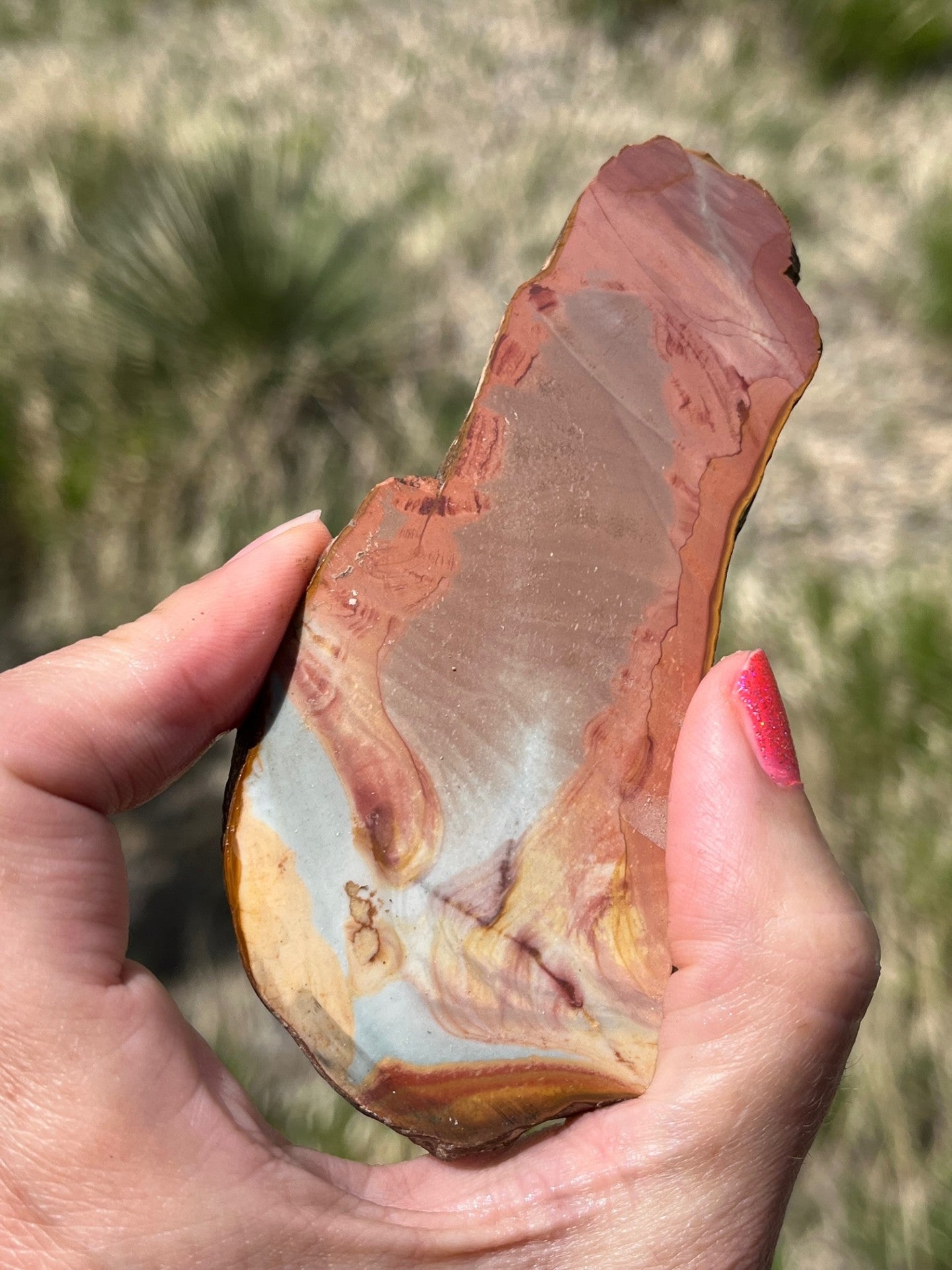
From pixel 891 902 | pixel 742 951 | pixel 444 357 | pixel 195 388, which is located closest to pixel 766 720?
pixel 742 951

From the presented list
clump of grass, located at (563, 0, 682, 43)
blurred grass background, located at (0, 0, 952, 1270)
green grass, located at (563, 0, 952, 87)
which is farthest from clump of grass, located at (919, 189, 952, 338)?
clump of grass, located at (563, 0, 682, 43)

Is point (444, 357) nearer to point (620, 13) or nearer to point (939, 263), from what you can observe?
point (939, 263)

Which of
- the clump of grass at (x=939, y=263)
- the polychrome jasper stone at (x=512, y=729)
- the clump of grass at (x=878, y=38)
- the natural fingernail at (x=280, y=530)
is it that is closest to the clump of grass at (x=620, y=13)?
the clump of grass at (x=878, y=38)

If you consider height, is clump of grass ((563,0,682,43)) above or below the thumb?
above

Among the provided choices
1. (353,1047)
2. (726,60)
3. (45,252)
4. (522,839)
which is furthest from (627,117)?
(353,1047)

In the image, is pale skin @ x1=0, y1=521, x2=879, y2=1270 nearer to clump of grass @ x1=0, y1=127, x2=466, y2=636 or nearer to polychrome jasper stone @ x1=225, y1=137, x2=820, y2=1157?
polychrome jasper stone @ x1=225, y1=137, x2=820, y2=1157

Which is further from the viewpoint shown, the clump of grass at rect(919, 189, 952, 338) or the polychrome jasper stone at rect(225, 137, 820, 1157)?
the clump of grass at rect(919, 189, 952, 338)

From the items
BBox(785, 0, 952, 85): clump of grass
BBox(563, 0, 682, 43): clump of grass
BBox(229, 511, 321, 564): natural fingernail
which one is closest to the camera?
BBox(229, 511, 321, 564): natural fingernail
